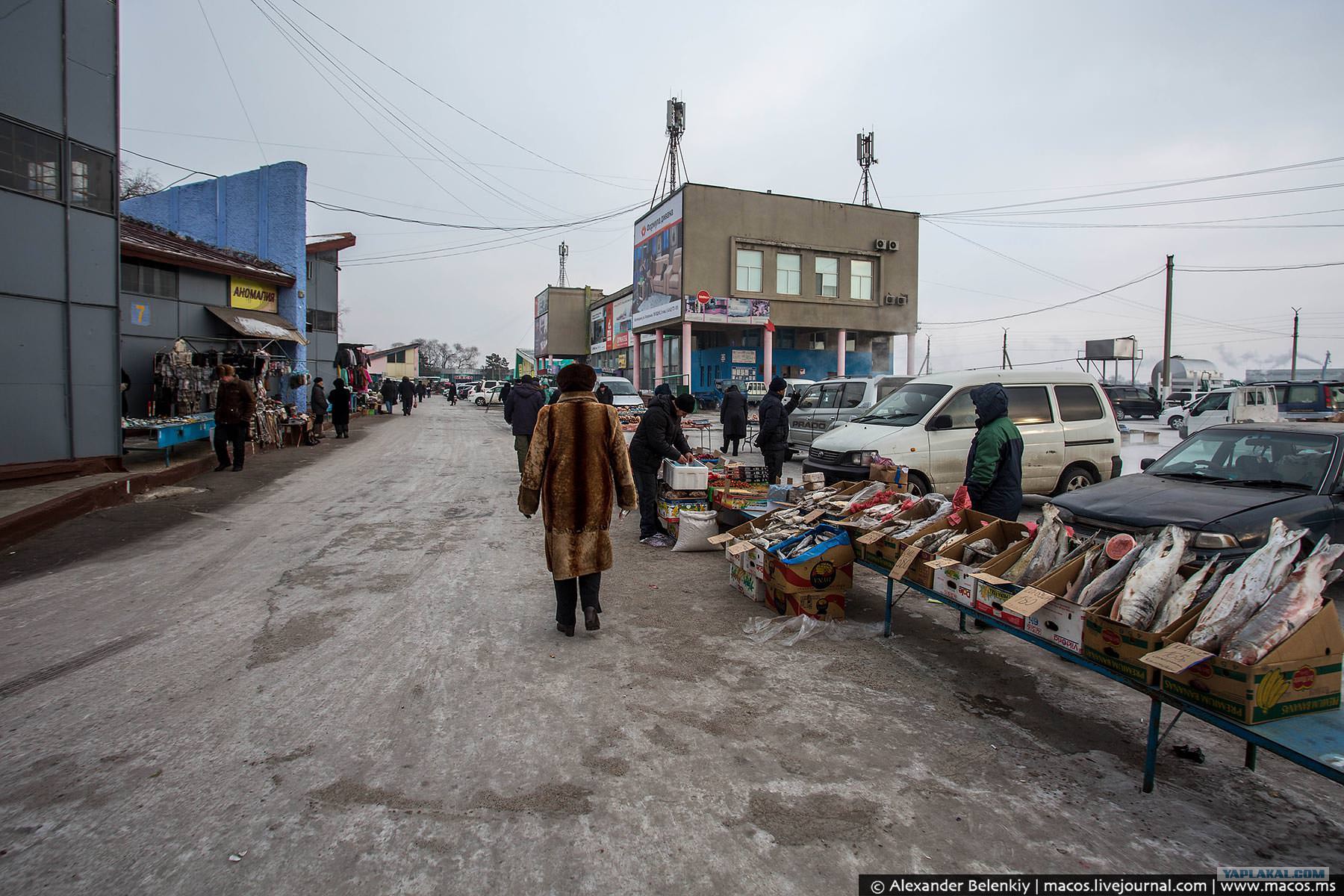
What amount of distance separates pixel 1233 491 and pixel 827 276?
98.7ft

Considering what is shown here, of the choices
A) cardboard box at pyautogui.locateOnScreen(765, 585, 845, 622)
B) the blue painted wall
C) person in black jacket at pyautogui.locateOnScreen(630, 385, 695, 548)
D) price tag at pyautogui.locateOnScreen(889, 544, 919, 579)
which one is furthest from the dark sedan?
the blue painted wall

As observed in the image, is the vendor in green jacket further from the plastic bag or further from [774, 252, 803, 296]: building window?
[774, 252, 803, 296]: building window

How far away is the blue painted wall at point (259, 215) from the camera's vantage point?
70.9 feet

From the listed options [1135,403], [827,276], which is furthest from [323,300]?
[1135,403]

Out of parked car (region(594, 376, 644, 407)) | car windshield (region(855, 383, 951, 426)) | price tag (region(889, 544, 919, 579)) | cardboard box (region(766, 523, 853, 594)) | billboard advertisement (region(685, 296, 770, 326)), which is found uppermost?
billboard advertisement (region(685, 296, 770, 326))

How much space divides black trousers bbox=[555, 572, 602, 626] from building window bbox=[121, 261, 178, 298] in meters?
16.0

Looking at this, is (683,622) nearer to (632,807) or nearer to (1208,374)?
(632,807)

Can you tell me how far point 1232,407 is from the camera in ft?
54.2

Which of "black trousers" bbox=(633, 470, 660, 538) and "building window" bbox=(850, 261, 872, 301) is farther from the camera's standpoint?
"building window" bbox=(850, 261, 872, 301)

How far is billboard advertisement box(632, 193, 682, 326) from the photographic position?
32.3 meters

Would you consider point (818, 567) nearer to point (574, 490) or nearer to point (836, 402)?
point (574, 490)

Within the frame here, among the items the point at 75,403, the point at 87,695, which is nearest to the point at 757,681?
the point at 87,695

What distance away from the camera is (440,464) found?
14.8m

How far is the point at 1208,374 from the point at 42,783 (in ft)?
172
